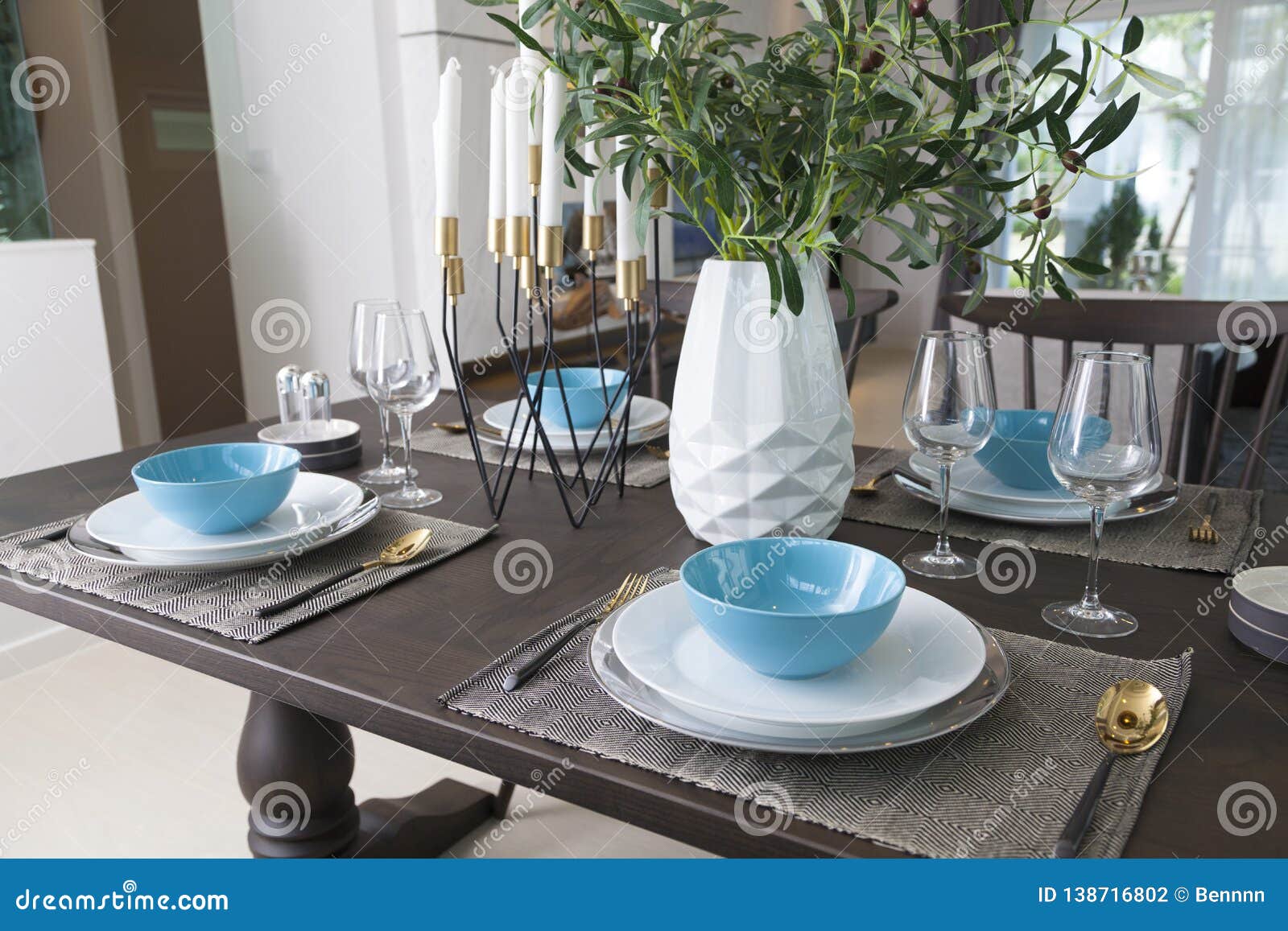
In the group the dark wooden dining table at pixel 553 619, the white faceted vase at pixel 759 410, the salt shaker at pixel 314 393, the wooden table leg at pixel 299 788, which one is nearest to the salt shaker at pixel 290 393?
the salt shaker at pixel 314 393

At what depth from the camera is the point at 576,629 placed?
0.80 metres

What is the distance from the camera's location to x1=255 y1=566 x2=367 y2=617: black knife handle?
33.3 inches

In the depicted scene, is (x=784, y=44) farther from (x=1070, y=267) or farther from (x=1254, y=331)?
(x=1254, y=331)

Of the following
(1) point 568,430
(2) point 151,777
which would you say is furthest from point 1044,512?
(2) point 151,777

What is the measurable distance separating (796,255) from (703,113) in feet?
0.55

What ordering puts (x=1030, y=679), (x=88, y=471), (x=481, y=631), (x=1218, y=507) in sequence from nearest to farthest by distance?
1. (x=1030, y=679)
2. (x=481, y=631)
3. (x=1218, y=507)
4. (x=88, y=471)

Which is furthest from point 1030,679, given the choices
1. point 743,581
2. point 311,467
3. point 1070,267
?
point 311,467

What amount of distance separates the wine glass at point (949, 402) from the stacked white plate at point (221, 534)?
0.55 metres

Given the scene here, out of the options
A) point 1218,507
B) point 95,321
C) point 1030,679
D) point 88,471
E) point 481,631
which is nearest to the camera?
point 1030,679

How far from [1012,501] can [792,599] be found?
45 centimetres

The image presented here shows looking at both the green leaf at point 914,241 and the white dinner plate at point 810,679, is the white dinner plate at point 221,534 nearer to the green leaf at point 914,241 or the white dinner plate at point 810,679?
the white dinner plate at point 810,679

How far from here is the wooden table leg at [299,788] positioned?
4.58ft
